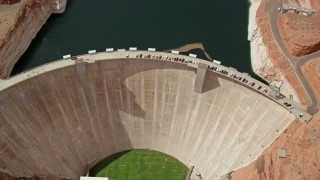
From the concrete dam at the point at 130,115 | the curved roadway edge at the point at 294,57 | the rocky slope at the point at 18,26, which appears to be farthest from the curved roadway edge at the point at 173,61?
the rocky slope at the point at 18,26

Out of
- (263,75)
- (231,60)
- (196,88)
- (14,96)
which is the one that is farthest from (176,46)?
(14,96)

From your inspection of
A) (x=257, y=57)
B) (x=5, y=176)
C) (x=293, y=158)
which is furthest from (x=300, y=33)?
(x=5, y=176)

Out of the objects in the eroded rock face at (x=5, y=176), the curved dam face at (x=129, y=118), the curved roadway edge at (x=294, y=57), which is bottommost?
the eroded rock face at (x=5, y=176)

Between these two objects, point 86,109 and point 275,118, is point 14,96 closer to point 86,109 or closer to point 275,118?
point 86,109

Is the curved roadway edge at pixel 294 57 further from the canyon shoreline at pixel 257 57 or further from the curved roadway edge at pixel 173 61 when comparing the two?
the curved roadway edge at pixel 173 61

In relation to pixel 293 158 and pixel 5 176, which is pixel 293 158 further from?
pixel 5 176

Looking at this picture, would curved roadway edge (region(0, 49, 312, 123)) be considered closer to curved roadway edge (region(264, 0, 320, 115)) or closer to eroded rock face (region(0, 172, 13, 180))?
curved roadway edge (region(264, 0, 320, 115))
